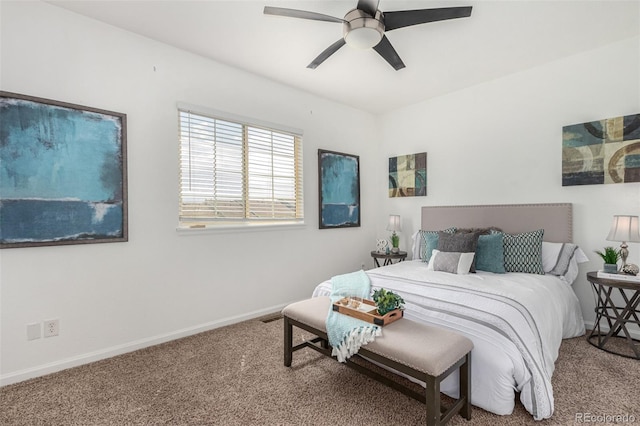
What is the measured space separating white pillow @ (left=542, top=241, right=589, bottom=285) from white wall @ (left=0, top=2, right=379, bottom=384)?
8.56 feet

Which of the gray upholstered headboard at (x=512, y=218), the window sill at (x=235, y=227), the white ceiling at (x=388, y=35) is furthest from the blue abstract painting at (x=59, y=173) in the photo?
the gray upholstered headboard at (x=512, y=218)

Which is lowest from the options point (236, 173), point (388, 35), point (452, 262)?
point (452, 262)

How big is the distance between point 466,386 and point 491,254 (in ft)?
5.35

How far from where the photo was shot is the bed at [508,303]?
5.84ft

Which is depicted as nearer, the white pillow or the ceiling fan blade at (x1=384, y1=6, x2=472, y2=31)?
the ceiling fan blade at (x1=384, y1=6, x2=472, y2=31)

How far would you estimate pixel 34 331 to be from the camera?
2256 millimetres

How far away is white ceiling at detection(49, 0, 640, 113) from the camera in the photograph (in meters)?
2.34

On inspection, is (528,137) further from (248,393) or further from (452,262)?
(248,393)

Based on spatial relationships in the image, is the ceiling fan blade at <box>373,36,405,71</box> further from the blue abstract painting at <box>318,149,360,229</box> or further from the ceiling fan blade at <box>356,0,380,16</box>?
the blue abstract painting at <box>318,149,360,229</box>

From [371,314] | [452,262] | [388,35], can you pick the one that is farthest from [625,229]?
[388,35]

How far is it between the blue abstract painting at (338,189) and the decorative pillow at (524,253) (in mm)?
1987

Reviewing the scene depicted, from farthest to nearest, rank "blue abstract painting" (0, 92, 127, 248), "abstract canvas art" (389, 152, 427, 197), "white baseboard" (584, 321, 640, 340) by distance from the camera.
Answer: "abstract canvas art" (389, 152, 427, 197) → "white baseboard" (584, 321, 640, 340) → "blue abstract painting" (0, 92, 127, 248)

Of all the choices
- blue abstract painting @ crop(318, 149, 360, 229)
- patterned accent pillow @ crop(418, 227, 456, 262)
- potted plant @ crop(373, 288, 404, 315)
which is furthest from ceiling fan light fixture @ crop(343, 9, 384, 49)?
patterned accent pillow @ crop(418, 227, 456, 262)

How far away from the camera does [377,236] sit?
16.3 ft
